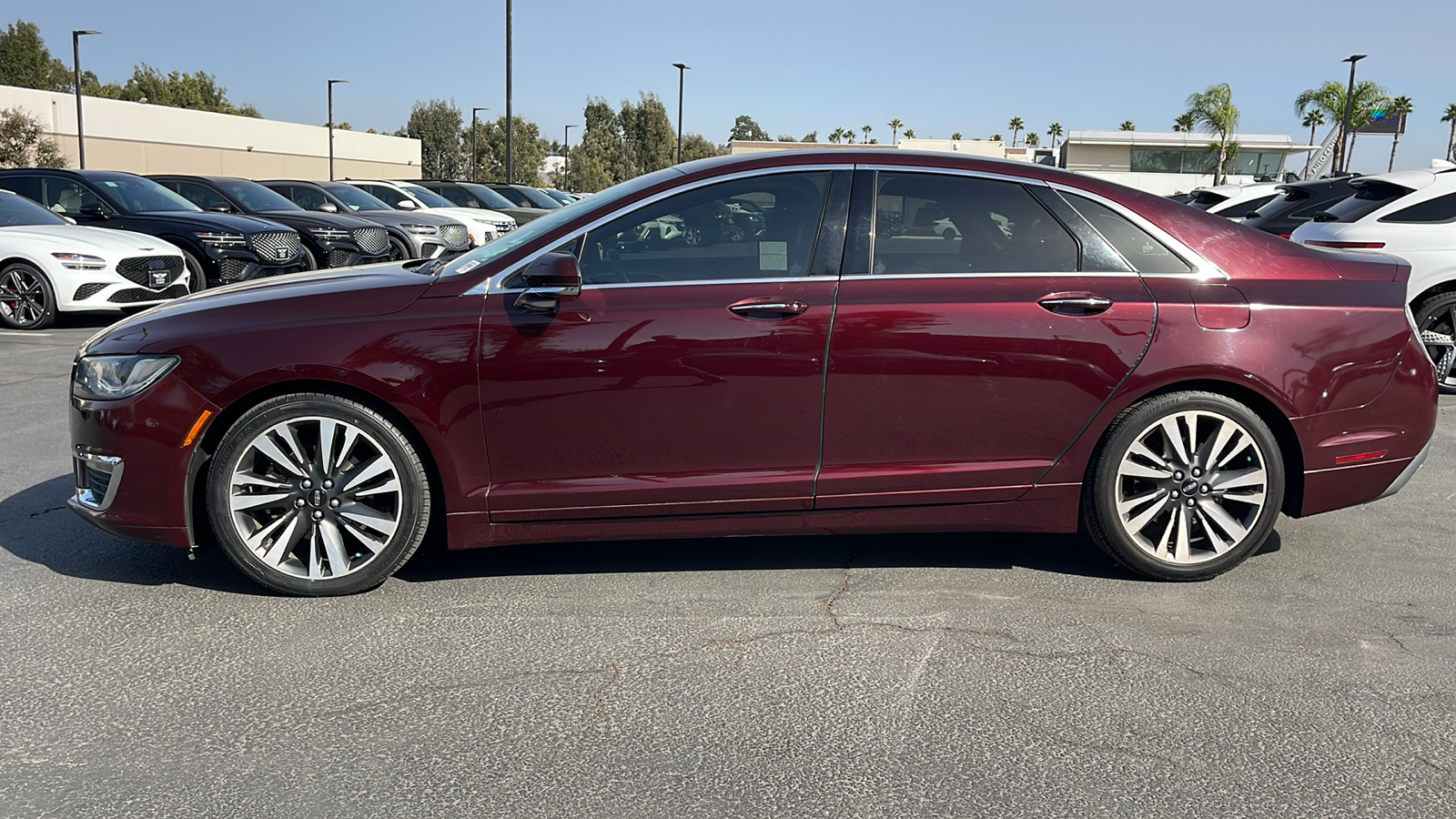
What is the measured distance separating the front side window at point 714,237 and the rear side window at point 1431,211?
21.6 ft

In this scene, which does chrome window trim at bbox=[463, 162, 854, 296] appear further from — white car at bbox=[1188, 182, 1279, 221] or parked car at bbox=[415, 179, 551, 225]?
parked car at bbox=[415, 179, 551, 225]

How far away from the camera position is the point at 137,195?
46.8 ft

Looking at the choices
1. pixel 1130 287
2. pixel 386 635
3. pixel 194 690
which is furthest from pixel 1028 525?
pixel 194 690

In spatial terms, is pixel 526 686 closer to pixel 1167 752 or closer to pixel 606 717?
pixel 606 717

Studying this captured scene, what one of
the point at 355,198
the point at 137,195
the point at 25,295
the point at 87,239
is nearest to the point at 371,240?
the point at 137,195

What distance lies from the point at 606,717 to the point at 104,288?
417 inches

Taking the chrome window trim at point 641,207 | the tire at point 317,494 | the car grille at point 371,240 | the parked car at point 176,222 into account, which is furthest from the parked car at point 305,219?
the chrome window trim at point 641,207

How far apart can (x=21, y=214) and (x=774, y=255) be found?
37.4ft

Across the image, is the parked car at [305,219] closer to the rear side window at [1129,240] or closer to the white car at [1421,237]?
the white car at [1421,237]

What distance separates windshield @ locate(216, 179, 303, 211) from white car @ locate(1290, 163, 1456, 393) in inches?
563

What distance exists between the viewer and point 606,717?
314 cm

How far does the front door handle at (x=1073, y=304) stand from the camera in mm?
4086

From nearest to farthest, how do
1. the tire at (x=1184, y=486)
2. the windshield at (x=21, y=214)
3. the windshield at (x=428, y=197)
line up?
the tire at (x=1184, y=486), the windshield at (x=21, y=214), the windshield at (x=428, y=197)

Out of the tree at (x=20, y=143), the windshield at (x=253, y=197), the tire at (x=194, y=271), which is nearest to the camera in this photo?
the tire at (x=194, y=271)
